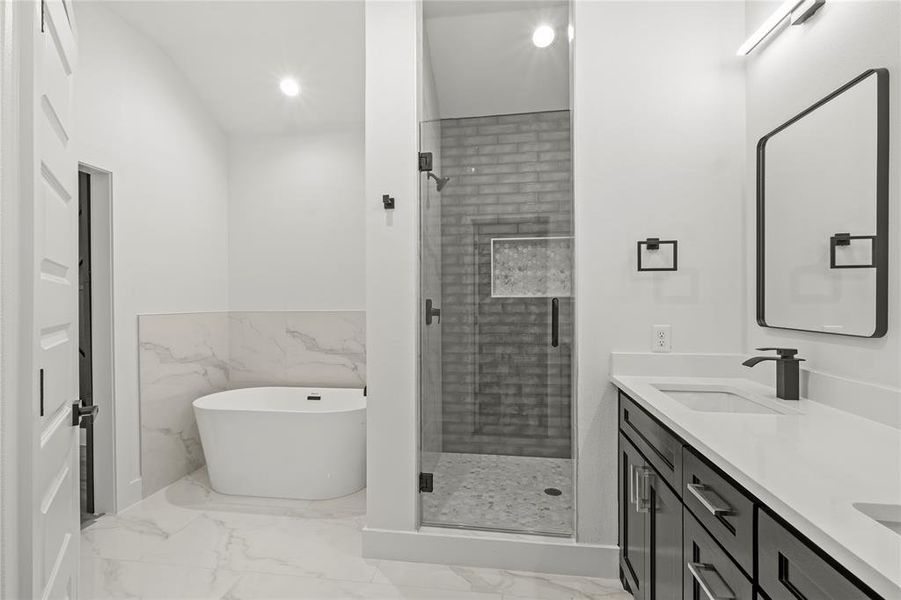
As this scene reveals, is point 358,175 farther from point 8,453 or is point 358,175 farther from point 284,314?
point 8,453

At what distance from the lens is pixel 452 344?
2.33 m

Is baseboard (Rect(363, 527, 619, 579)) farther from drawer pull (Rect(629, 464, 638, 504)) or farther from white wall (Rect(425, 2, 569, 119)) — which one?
white wall (Rect(425, 2, 569, 119))

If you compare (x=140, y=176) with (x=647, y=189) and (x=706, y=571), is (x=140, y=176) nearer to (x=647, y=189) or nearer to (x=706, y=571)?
(x=647, y=189)

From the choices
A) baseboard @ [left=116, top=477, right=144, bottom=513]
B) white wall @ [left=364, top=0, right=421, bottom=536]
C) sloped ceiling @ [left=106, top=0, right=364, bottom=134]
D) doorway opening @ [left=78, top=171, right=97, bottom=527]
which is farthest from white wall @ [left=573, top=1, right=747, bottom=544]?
doorway opening @ [left=78, top=171, right=97, bottom=527]

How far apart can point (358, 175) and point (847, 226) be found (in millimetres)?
3030

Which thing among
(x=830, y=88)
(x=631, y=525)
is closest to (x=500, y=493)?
(x=631, y=525)

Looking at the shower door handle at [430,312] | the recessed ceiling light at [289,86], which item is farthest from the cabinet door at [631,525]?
the recessed ceiling light at [289,86]

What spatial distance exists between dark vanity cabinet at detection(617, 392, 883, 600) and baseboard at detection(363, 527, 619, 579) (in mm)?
126

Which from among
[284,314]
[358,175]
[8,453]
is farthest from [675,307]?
[284,314]

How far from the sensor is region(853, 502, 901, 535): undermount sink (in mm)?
748

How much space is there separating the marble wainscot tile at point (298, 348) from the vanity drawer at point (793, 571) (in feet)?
10.0

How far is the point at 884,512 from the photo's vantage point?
75cm

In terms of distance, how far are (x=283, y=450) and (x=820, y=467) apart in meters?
2.68

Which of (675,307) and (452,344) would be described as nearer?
(675,307)
